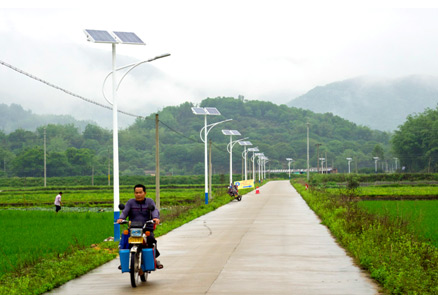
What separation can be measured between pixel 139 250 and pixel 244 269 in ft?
8.52

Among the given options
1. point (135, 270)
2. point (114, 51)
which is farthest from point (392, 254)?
point (114, 51)

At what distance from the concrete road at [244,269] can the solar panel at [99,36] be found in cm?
682

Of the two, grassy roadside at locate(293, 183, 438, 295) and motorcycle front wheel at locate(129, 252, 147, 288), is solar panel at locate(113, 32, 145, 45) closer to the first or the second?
grassy roadside at locate(293, 183, 438, 295)

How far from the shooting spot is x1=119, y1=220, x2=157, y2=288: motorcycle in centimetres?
1227

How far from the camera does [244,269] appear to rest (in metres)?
13.9

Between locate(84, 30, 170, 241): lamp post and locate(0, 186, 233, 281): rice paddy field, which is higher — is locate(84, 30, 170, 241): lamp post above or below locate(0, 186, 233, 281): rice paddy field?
above

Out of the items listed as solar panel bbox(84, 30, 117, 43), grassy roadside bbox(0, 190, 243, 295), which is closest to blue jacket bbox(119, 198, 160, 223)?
grassy roadside bbox(0, 190, 243, 295)

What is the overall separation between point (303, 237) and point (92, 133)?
15563cm

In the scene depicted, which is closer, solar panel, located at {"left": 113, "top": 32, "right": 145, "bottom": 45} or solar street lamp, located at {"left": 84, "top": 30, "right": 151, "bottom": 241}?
solar street lamp, located at {"left": 84, "top": 30, "right": 151, "bottom": 241}

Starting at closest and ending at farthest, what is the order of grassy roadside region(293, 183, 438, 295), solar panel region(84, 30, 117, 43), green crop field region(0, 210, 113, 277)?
grassy roadside region(293, 183, 438, 295)
green crop field region(0, 210, 113, 277)
solar panel region(84, 30, 117, 43)

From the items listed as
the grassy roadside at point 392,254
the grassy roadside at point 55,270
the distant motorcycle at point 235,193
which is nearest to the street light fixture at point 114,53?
the grassy roadside at point 55,270

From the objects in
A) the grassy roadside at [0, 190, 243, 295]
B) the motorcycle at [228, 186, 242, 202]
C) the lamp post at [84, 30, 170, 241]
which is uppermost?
the lamp post at [84, 30, 170, 241]

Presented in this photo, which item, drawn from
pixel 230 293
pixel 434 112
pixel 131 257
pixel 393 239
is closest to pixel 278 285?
pixel 230 293

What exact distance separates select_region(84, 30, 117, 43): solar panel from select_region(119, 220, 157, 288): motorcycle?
10933 mm
